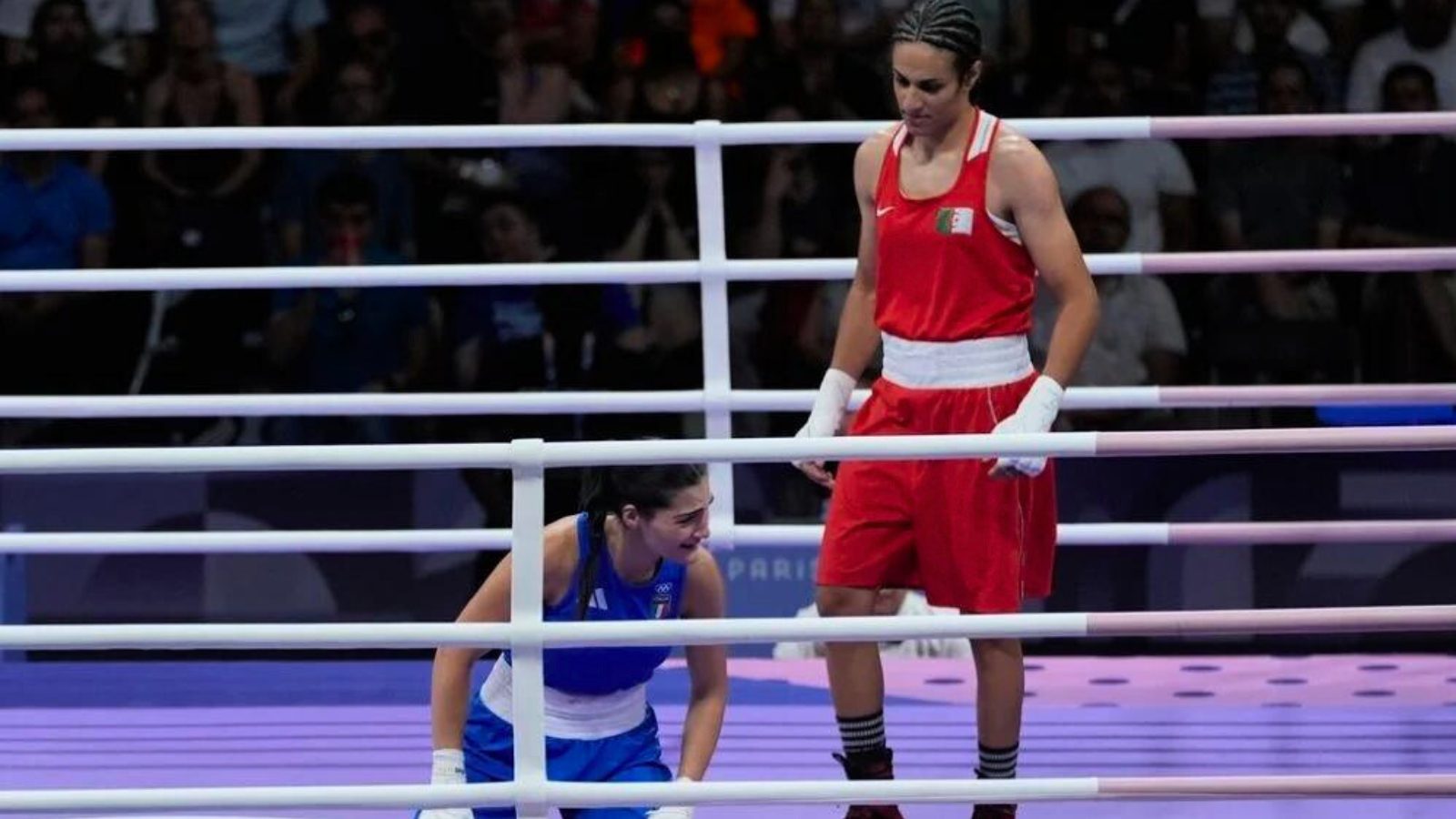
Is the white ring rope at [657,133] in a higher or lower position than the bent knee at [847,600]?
higher

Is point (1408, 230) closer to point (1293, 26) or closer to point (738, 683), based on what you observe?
point (1293, 26)

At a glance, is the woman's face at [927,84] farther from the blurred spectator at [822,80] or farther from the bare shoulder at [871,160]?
the blurred spectator at [822,80]

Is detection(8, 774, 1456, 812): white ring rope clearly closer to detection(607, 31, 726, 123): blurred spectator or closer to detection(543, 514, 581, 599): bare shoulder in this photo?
detection(543, 514, 581, 599): bare shoulder

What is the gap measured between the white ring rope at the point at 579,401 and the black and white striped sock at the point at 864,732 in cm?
92

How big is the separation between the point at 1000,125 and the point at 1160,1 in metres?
3.95

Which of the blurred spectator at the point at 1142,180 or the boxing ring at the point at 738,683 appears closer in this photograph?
the boxing ring at the point at 738,683

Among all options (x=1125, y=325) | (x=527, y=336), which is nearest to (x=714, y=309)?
(x=527, y=336)

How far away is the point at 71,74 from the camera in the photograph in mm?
8156

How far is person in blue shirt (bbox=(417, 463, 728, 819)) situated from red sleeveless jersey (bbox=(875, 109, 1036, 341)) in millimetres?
579

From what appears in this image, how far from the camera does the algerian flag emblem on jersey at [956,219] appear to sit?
14.3 feet

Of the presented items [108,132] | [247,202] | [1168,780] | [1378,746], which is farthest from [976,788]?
[247,202]

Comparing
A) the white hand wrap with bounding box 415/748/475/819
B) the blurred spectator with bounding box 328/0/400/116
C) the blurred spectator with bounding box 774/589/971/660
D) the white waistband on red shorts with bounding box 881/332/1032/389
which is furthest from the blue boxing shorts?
the blurred spectator with bounding box 328/0/400/116

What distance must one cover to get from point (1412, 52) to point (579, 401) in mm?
3603

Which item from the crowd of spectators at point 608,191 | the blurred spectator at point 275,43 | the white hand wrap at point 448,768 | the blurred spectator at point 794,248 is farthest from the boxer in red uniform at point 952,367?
the blurred spectator at point 275,43
